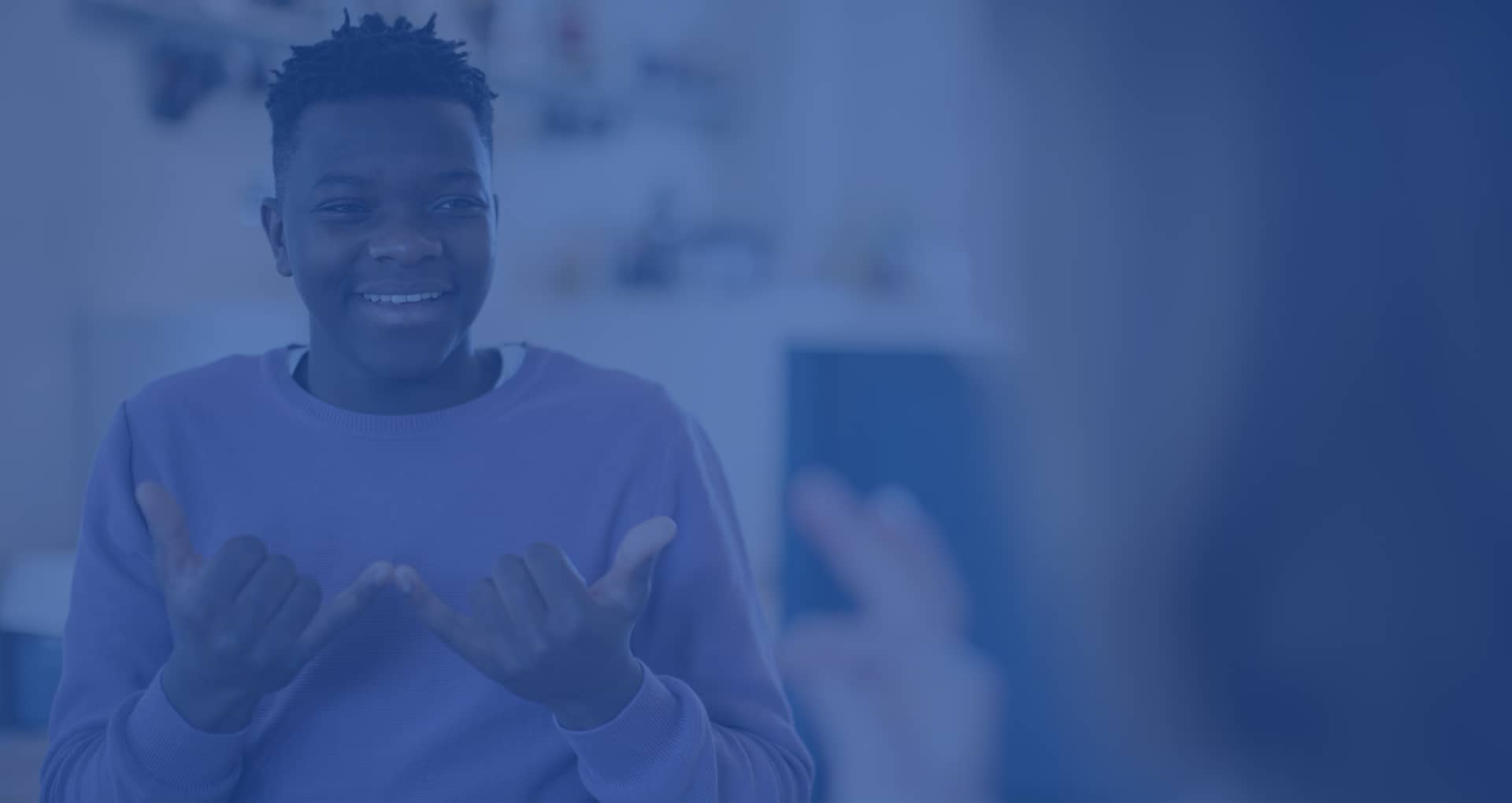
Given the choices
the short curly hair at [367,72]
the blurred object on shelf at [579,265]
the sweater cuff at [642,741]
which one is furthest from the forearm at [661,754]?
the blurred object on shelf at [579,265]

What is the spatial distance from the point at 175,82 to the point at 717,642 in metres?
0.64

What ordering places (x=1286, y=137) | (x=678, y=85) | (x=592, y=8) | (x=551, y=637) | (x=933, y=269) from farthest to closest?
(x=933, y=269)
(x=678, y=85)
(x=592, y=8)
(x=551, y=637)
(x=1286, y=137)

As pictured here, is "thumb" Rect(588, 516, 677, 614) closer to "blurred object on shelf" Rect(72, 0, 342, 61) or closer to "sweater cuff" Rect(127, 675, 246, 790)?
"sweater cuff" Rect(127, 675, 246, 790)

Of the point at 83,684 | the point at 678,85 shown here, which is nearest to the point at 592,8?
the point at 678,85

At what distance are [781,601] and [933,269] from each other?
167 centimetres

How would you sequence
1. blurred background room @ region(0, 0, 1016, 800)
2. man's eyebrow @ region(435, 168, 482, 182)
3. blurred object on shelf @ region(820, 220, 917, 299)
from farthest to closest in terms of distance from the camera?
1. blurred object on shelf @ region(820, 220, 917, 299)
2. blurred background room @ region(0, 0, 1016, 800)
3. man's eyebrow @ region(435, 168, 482, 182)

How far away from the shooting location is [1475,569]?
Result: 1.27ft

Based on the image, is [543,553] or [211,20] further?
[211,20]

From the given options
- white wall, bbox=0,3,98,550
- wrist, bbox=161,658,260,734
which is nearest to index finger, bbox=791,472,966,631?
wrist, bbox=161,658,260,734

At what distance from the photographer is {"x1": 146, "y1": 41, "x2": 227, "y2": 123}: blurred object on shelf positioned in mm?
927

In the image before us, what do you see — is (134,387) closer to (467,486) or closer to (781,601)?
(467,486)

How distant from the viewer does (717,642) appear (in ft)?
2.29

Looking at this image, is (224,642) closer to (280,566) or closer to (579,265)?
(280,566)

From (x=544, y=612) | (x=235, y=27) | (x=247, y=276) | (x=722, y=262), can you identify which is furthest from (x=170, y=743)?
(x=722, y=262)
